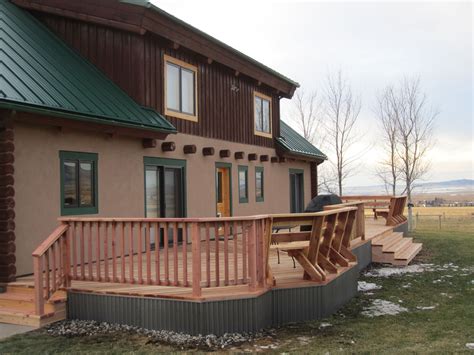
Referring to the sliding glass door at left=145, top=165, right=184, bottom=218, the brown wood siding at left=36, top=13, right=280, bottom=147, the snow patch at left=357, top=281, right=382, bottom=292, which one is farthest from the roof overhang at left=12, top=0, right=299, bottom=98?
the snow patch at left=357, top=281, right=382, bottom=292

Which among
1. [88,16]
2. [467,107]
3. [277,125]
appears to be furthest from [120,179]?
[467,107]

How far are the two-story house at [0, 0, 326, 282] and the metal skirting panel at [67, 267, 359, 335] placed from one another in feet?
5.27

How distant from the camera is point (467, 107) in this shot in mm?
26281

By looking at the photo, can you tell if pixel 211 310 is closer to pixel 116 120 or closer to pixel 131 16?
pixel 116 120

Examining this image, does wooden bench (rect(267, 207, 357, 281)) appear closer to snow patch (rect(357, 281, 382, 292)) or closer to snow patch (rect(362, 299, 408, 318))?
snow patch (rect(362, 299, 408, 318))

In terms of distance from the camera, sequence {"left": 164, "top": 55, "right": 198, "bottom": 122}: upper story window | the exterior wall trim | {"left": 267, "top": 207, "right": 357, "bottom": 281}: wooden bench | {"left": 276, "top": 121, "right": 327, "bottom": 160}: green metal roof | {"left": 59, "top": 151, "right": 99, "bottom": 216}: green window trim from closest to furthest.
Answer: {"left": 267, "top": 207, "right": 357, "bottom": 281}: wooden bench → the exterior wall trim → {"left": 59, "top": 151, "right": 99, "bottom": 216}: green window trim → {"left": 164, "top": 55, "right": 198, "bottom": 122}: upper story window → {"left": 276, "top": 121, "right": 327, "bottom": 160}: green metal roof

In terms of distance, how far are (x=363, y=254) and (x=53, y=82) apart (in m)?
7.35

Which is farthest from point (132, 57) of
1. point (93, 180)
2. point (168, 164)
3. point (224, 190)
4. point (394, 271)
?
point (394, 271)

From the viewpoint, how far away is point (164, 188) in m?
10.6

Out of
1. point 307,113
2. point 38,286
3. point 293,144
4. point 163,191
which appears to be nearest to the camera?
point 38,286

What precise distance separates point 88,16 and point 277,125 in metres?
7.99

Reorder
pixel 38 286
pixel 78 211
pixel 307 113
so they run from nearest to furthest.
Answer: pixel 38 286 → pixel 78 211 → pixel 307 113

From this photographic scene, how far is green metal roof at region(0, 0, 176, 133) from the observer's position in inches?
280

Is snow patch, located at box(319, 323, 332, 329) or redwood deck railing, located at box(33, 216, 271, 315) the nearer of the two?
redwood deck railing, located at box(33, 216, 271, 315)
